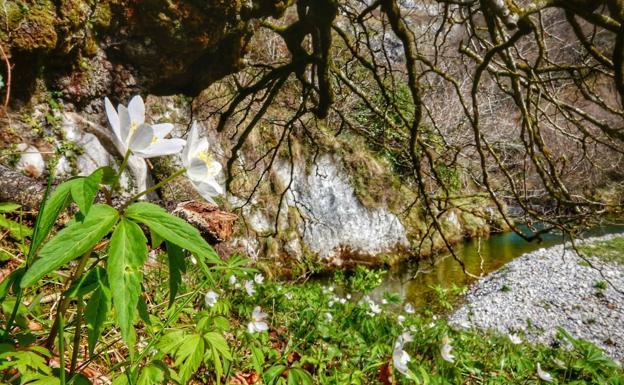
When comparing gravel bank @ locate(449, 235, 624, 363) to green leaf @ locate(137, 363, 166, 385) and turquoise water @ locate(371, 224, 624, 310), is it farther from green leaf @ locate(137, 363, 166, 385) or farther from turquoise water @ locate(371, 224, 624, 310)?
green leaf @ locate(137, 363, 166, 385)

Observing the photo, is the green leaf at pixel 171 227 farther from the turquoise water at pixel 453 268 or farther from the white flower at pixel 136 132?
the turquoise water at pixel 453 268

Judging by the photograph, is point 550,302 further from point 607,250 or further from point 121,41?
point 121,41

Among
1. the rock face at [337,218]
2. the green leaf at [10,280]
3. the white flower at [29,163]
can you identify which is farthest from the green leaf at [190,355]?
the rock face at [337,218]

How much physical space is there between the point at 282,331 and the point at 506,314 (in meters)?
7.23

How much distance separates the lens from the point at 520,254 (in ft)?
34.8

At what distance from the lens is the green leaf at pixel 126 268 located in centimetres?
51

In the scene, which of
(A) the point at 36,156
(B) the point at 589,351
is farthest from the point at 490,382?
(A) the point at 36,156

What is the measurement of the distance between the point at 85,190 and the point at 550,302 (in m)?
9.64

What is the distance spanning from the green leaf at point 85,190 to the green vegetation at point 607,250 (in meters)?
11.8

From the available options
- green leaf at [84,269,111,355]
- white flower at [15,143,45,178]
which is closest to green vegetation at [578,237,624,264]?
white flower at [15,143,45,178]

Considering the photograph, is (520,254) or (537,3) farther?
(520,254)

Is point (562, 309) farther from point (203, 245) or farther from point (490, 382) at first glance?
point (203, 245)

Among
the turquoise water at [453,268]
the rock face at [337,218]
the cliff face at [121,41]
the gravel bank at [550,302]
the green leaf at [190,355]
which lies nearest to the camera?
the green leaf at [190,355]

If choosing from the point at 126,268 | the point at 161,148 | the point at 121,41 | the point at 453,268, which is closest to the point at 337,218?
the point at 453,268
